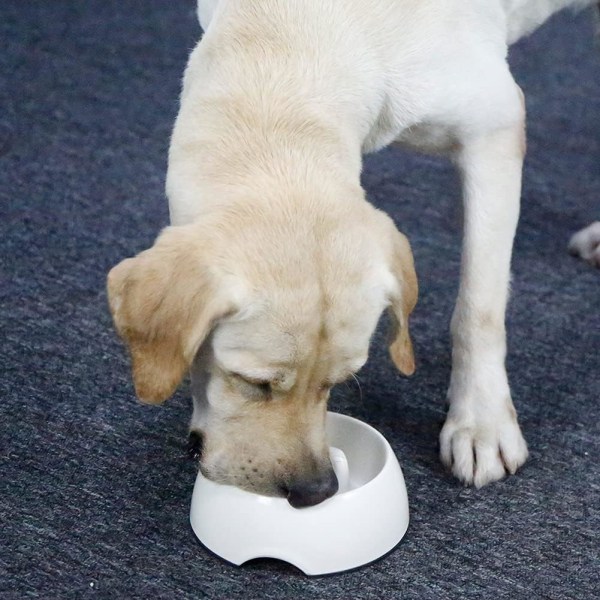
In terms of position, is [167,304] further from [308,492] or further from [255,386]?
[308,492]

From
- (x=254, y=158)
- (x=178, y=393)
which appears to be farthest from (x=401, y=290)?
(x=178, y=393)

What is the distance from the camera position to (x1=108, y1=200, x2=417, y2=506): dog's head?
5.89 ft

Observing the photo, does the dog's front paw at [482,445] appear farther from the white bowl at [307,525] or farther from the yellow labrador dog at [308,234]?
the white bowl at [307,525]

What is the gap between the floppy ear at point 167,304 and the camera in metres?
1.80

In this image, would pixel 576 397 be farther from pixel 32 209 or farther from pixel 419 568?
pixel 32 209

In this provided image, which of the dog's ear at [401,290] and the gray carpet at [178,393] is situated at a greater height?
the dog's ear at [401,290]

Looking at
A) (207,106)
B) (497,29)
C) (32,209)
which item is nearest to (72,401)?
(207,106)

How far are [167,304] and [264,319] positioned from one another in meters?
0.17

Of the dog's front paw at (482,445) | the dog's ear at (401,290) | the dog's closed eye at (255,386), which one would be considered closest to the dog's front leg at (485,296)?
the dog's front paw at (482,445)

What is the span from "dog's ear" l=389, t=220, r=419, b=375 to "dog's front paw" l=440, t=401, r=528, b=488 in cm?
35

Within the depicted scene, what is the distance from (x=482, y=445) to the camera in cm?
238

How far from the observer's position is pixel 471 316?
8.05 feet

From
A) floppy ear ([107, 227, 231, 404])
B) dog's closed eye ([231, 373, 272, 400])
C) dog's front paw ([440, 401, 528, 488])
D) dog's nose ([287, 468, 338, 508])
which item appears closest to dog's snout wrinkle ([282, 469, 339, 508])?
dog's nose ([287, 468, 338, 508])

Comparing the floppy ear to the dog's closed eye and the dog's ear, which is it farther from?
the dog's ear
